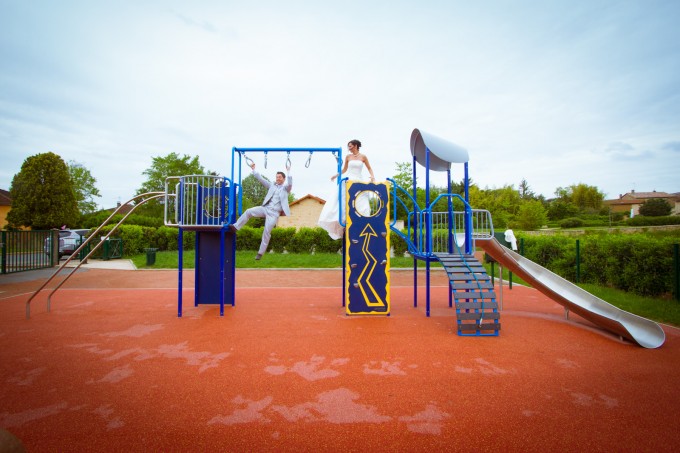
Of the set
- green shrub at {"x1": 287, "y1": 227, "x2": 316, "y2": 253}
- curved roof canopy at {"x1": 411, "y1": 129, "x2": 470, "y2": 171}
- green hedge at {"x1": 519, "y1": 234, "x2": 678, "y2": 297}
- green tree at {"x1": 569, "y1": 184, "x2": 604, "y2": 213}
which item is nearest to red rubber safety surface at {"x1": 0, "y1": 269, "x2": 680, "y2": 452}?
green hedge at {"x1": 519, "y1": 234, "x2": 678, "y2": 297}

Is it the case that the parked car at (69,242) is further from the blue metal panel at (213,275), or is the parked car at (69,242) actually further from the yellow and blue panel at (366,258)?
the yellow and blue panel at (366,258)

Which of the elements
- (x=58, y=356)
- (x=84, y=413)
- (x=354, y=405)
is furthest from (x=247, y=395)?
(x=58, y=356)

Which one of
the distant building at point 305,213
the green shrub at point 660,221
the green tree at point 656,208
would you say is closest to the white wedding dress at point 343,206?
the distant building at point 305,213

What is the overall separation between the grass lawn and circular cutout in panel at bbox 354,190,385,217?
5765mm

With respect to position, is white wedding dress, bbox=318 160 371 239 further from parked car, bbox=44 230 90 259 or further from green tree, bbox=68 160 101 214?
green tree, bbox=68 160 101 214

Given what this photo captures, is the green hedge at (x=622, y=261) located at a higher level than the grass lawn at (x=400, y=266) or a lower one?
higher

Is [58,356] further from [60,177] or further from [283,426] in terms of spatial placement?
[60,177]

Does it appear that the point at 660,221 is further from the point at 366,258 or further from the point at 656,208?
the point at 366,258

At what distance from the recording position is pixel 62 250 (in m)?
18.8

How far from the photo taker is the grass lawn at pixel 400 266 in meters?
7.11

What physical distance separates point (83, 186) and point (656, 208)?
229 ft

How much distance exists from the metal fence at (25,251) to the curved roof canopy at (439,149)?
48.5ft

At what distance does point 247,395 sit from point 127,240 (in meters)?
19.7

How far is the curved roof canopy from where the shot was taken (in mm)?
6859
